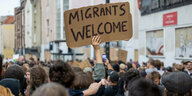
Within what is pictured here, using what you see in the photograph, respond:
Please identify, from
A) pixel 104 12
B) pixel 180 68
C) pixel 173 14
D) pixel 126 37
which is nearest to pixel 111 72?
pixel 126 37

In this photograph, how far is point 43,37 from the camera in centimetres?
5041

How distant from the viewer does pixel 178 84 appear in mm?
3633

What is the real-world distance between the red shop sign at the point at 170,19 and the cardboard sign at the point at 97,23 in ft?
54.5

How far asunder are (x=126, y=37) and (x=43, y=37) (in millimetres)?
45177

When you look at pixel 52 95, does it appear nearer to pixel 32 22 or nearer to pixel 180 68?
pixel 180 68

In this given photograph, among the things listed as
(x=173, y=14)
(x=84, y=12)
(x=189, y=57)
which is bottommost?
(x=189, y=57)

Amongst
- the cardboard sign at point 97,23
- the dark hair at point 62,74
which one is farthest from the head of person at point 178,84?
the cardboard sign at point 97,23

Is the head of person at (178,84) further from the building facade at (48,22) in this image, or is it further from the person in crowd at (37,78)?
the building facade at (48,22)

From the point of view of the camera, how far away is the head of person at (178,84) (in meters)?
3.60

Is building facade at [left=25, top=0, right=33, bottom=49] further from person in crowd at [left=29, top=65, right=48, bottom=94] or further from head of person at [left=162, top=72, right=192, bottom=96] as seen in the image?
head of person at [left=162, top=72, right=192, bottom=96]

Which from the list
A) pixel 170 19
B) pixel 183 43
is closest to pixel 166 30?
pixel 170 19

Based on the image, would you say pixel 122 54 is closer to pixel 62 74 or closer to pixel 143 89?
pixel 62 74

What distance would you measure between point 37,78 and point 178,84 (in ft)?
6.48

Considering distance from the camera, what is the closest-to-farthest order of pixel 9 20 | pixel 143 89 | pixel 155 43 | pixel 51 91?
pixel 51 91, pixel 143 89, pixel 155 43, pixel 9 20
